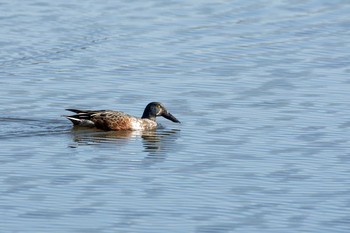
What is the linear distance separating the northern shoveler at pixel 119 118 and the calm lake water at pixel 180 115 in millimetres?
130

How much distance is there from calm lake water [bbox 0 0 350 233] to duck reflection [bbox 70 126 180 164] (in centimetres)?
3

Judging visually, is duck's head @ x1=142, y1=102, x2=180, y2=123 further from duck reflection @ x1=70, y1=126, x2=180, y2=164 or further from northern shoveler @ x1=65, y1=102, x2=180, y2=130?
duck reflection @ x1=70, y1=126, x2=180, y2=164

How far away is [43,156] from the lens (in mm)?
16406

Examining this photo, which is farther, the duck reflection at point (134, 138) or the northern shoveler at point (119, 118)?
the northern shoveler at point (119, 118)

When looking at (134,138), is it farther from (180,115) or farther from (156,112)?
(180,115)

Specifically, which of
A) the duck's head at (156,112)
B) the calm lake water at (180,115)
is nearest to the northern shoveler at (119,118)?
the duck's head at (156,112)

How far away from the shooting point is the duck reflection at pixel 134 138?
57.0 ft

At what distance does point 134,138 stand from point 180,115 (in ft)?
3.11

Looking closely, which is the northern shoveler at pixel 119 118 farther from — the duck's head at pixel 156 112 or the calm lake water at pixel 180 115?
the calm lake water at pixel 180 115

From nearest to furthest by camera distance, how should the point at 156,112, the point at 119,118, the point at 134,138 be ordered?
the point at 134,138 → the point at 119,118 → the point at 156,112

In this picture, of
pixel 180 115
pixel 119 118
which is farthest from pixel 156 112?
pixel 119 118

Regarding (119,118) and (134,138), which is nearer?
(134,138)

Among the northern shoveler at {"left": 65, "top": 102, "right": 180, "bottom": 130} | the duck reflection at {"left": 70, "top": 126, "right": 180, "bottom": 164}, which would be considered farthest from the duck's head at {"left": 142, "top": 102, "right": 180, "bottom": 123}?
the duck reflection at {"left": 70, "top": 126, "right": 180, "bottom": 164}

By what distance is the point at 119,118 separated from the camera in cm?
1858
